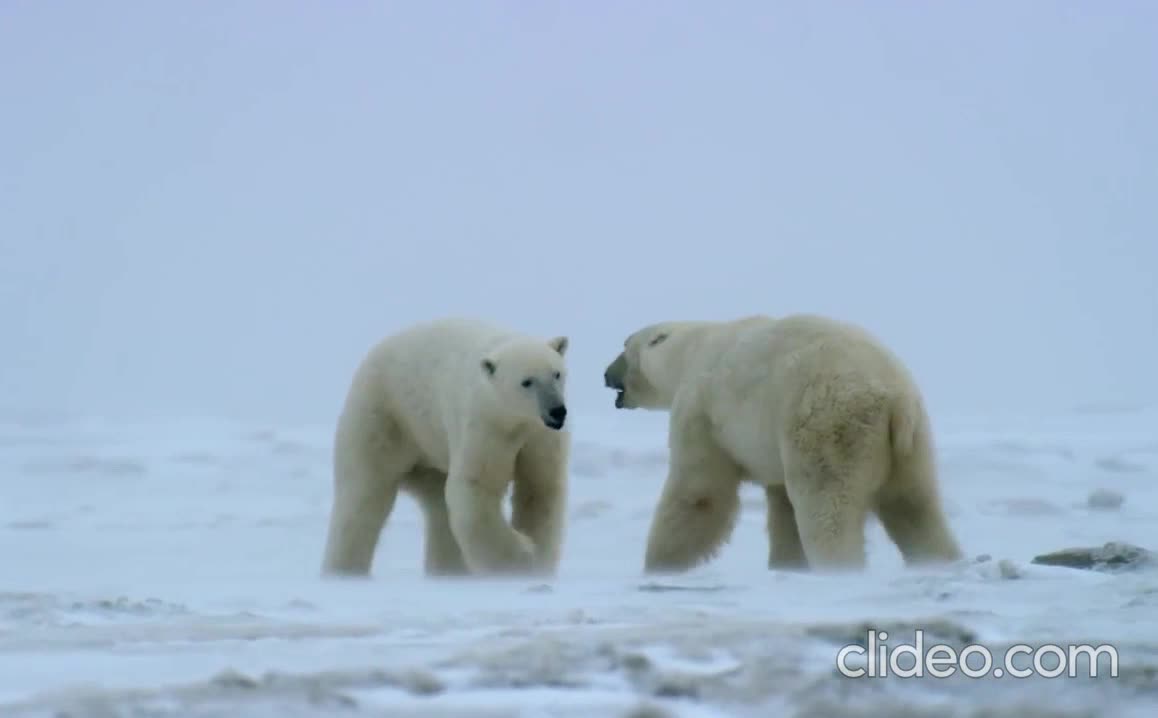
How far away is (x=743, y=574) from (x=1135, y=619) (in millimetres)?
1484

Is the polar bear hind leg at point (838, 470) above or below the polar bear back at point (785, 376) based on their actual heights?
below

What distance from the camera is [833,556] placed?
4.68m

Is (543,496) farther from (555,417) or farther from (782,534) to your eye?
(782,534)

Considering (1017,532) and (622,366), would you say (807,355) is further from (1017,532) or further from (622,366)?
(1017,532)

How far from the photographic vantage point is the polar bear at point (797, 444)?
15.3 ft

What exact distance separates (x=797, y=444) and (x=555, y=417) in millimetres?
902

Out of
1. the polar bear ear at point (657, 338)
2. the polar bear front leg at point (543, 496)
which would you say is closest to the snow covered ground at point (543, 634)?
the polar bear front leg at point (543, 496)

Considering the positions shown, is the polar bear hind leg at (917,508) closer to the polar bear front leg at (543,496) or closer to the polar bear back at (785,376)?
the polar bear back at (785,376)

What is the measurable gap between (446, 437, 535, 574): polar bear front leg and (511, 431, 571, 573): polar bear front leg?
217 millimetres

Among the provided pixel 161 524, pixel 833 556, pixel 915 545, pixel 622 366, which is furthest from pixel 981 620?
pixel 161 524

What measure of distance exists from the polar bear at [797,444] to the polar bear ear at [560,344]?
1.23 feet

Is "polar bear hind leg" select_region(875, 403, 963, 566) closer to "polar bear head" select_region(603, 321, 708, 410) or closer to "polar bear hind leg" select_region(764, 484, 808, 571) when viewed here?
"polar bear hind leg" select_region(764, 484, 808, 571)

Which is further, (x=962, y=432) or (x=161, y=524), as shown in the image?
(x=962, y=432)

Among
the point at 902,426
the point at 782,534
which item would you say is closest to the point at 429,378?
the point at 782,534
